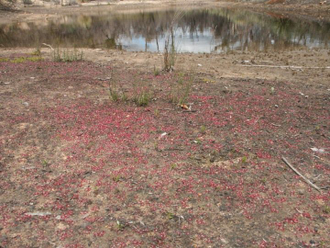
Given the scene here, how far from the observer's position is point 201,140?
7.37 meters

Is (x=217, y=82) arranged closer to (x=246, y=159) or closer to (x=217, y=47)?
(x=246, y=159)

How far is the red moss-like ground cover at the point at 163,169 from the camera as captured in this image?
4.70m

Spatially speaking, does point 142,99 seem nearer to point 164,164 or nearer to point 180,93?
point 180,93

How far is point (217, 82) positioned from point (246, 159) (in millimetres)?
5791

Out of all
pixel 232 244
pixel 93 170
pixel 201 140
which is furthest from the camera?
pixel 201 140

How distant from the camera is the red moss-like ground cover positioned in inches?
185

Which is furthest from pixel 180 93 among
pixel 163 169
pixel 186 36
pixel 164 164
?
pixel 186 36

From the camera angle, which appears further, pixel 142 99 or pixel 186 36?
pixel 186 36

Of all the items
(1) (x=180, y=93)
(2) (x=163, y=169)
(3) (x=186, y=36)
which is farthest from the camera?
(3) (x=186, y=36)

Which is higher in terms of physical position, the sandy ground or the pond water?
the pond water

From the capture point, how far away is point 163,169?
627 centimetres

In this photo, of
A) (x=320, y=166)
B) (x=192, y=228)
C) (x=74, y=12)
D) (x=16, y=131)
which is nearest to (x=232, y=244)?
(x=192, y=228)

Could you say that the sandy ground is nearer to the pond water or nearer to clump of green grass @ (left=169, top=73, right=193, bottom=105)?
clump of green grass @ (left=169, top=73, right=193, bottom=105)

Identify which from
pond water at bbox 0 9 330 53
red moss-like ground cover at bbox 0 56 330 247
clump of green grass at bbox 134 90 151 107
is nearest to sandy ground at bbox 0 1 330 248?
red moss-like ground cover at bbox 0 56 330 247
